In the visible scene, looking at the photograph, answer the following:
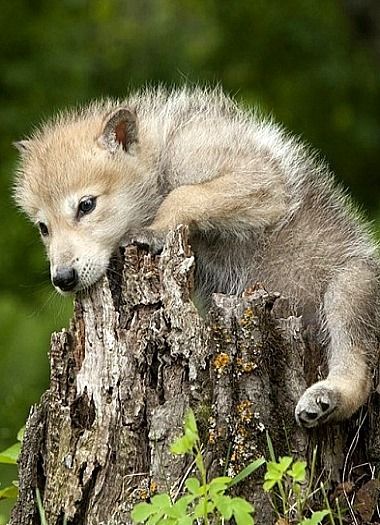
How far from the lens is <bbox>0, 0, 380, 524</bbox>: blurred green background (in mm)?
10766

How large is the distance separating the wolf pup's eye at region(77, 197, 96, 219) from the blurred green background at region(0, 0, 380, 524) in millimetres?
4681

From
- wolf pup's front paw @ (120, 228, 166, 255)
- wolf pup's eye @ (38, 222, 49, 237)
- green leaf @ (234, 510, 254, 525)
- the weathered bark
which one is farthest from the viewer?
wolf pup's eye @ (38, 222, 49, 237)

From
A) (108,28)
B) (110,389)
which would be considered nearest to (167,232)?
(110,389)

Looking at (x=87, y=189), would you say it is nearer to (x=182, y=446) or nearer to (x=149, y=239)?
(x=149, y=239)

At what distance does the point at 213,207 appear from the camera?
5297 mm

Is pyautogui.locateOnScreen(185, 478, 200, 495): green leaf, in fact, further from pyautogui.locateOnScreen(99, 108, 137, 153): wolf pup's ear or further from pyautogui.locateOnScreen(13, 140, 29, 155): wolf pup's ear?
pyautogui.locateOnScreen(13, 140, 29, 155): wolf pup's ear

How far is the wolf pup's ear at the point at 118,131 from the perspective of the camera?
5719 mm

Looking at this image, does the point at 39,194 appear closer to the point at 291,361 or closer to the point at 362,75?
the point at 291,361

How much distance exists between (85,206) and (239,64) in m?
6.36

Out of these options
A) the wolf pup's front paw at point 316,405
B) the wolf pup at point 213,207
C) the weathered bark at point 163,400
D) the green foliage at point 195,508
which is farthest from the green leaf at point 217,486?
the wolf pup at point 213,207

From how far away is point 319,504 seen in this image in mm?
4609

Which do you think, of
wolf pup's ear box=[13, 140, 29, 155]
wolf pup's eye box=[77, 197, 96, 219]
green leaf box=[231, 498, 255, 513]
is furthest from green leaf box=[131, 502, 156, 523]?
wolf pup's ear box=[13, 140, 29, 155]

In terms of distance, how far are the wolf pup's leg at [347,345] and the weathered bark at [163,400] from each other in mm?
84

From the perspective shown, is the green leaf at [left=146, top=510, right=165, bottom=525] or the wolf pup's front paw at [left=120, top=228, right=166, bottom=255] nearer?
the green leaf at [left=146, top=510, right=165, bottom=525]
